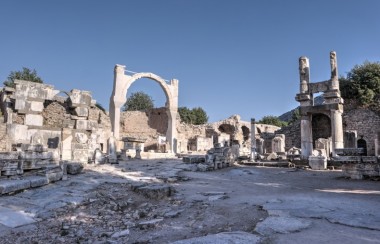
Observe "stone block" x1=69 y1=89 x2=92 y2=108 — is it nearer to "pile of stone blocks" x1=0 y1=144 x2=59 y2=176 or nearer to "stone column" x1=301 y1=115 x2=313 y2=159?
"pile of stone blocks" x1=0 y1=144 x2=59 y2=176

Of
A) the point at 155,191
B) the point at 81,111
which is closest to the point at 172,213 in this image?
the point at 155,191

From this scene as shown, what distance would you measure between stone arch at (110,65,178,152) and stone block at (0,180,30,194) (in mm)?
15260

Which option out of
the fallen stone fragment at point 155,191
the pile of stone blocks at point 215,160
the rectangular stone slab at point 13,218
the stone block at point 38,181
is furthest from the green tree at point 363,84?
the rectangular stone slab at point 13,218

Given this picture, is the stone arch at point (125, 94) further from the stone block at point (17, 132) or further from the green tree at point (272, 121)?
the green tree at point (272, 121)

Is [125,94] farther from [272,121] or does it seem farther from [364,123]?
[272,121]

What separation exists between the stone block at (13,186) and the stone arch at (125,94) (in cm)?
1526

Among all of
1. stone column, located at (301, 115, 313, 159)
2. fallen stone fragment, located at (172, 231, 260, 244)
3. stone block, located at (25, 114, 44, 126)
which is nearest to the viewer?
fallen stone fragment, located at (172, 231, 260, 244)

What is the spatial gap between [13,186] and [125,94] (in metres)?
18.2

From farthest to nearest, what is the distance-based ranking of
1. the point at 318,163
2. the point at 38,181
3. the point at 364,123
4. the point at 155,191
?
the point at 364,123, the point at 318,163, the point at 38,181, the point at 155,191

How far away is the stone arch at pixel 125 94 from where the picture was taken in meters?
22.9

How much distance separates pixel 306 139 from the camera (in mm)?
15477

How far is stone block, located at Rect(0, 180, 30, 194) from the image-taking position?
5.54 metres

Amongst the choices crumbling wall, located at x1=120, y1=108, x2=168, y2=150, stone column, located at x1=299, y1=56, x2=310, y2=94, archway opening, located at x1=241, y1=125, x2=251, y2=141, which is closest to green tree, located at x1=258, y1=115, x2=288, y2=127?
archway opening, located at x1=241, y1=125, x2=251, y2=141

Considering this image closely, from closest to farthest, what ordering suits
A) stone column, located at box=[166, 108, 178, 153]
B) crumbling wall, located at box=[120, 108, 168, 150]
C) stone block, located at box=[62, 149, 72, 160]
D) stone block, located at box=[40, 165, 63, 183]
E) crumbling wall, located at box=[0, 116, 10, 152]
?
stone block, located at box=[40, 165, 63, 183] < crumbling wall, located at box=[0, 116, 10, 152] < stone block, located at box=[62, 149, 72, 160] < stone column, located at box=[166, 108, 178, 153] < crumbling wall, located at box=[120, 108, 168, 150]
